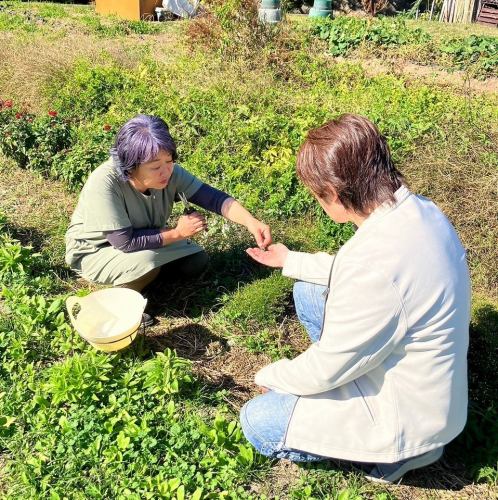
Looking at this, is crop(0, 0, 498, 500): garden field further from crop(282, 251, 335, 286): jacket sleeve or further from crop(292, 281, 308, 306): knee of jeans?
crop(282, 251, 335, 286): jacket sleeve

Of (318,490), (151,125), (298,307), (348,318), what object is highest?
(151,125)

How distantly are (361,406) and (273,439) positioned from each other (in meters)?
0.43

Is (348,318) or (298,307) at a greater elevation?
(348,318)

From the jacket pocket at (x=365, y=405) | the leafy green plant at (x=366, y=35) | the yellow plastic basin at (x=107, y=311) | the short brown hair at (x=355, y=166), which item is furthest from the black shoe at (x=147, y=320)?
the leafy green plant at (x=366, y=35)

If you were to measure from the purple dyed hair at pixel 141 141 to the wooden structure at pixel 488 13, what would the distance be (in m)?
12.3

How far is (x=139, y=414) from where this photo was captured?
2.49m

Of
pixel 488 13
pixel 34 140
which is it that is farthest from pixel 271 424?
pixel 488 13

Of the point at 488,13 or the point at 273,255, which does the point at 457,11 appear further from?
the point at 273,255

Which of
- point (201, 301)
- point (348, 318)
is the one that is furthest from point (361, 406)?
point (201, 301)

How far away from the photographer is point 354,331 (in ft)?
5.58

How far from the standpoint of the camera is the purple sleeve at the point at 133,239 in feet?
9.86

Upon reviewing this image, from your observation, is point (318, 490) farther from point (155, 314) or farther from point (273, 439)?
point (155, 314)

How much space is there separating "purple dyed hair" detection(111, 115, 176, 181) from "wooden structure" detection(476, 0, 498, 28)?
40.4 feet

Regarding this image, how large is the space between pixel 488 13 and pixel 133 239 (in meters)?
12.6
